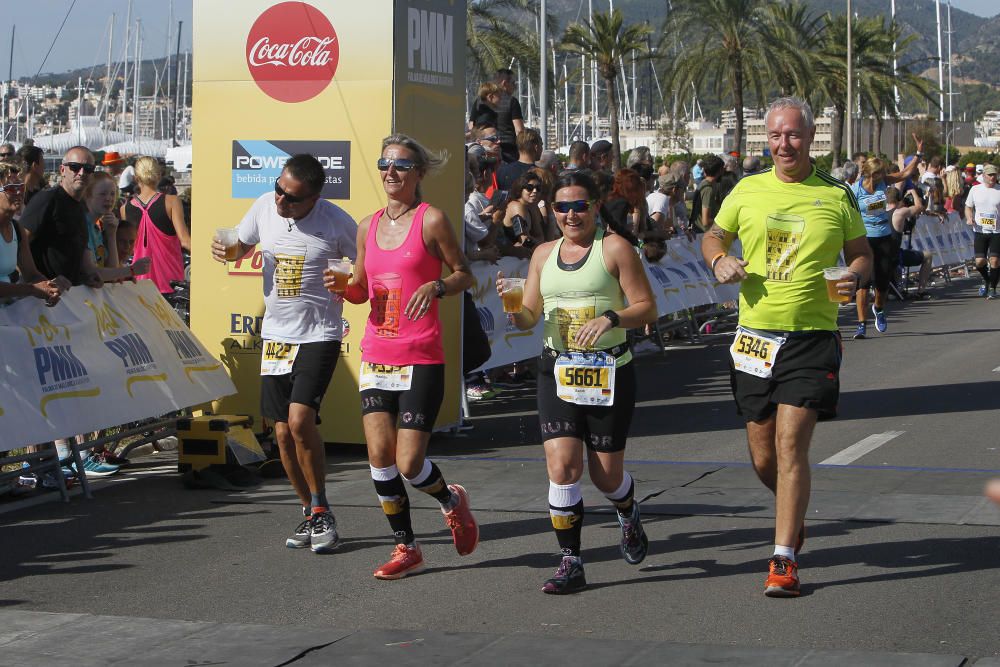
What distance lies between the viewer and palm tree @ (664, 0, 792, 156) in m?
46.9

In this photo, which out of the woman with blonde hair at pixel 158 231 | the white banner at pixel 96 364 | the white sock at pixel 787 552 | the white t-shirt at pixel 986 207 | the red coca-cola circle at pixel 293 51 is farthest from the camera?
the white t-shirt at pixel 986 207

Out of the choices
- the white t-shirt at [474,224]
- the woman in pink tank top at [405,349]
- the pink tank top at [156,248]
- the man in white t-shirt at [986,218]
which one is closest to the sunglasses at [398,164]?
the woman in pink tank top at [405,349]

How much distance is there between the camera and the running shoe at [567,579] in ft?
21.0

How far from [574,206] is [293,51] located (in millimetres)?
4281

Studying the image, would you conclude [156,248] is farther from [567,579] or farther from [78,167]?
[567,579]

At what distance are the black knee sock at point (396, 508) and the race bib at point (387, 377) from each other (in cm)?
42

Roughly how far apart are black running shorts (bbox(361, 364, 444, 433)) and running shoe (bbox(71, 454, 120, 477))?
358cm

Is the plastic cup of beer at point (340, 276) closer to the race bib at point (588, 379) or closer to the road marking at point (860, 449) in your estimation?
the race bib at point (588, 379)

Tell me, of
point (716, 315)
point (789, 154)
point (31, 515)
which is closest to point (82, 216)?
point (31, 515)

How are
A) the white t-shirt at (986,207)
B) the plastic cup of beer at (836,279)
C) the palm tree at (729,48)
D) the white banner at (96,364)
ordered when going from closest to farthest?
1. the plastic cup of beer at (836,279)
2. the white banner at (96,364)
3. the white t-shirt at (986,207)
4. the palm tree at (729,48)

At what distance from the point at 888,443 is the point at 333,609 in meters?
5.44

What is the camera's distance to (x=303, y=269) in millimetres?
7676

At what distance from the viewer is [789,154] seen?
634 centimetres

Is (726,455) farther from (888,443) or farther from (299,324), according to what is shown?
(299,324)
